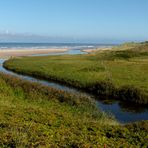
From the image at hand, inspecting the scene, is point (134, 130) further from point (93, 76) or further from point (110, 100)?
point (93, 76)

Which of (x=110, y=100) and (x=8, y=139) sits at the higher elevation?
(x=8, y=139)

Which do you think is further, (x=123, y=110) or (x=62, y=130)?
(x=123, y=110)

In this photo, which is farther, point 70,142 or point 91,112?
point 91,112

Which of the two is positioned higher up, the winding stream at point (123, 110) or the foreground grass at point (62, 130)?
the foreground grass at point (62, 130)

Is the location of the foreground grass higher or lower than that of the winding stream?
higher

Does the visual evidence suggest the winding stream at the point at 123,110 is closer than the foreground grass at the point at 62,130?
No

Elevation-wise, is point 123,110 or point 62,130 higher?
point 62,130

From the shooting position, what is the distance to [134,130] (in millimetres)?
19766

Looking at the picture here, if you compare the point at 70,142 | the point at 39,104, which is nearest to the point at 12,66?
the point at 39,104

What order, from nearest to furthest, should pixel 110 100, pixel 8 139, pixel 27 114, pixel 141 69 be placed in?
1. pixel 8 139
2. pixel 27 114
3. pixel 110 100
4. pixel 141 69

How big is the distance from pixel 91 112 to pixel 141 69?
2874cm

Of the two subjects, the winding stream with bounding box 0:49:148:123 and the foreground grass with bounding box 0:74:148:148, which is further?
the winding stream with bounding box 0:49:148:123

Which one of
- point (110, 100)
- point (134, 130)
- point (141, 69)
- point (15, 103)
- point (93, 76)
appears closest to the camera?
point (134, 130)

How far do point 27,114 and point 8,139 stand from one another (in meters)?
6.77
